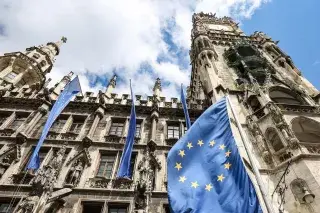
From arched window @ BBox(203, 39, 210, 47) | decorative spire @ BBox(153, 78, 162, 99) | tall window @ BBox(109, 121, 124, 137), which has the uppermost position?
arched window @ BBox(203, 39, 210, 47)

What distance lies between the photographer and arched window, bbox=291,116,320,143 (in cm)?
1992

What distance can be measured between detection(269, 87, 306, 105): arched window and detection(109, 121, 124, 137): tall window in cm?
1509

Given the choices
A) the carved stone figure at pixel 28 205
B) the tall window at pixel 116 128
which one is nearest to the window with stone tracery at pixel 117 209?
the carved stone figure at pixel 28 205

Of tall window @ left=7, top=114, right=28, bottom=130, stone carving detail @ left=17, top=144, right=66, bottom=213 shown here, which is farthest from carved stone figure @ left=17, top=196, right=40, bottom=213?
tall window @ left=7, top=114, right=28, bottom=130

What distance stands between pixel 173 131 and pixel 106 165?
676 cm

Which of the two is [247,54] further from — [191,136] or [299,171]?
[191,136]

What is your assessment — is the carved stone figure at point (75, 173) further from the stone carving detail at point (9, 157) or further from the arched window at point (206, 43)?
the arched window at point (206, 43)

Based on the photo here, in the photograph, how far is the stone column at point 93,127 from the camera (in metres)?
19.3

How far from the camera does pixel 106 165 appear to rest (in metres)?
18.5

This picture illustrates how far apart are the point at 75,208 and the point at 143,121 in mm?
9880

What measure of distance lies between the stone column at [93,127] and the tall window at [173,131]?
20.8 ft

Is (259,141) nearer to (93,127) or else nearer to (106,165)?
(106,165)

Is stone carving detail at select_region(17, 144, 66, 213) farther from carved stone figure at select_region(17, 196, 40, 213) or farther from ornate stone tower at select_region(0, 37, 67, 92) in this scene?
ornate stone tower at select_region(0, 37, 67, 92)

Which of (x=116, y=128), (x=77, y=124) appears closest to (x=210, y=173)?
(x=116, y=128)
